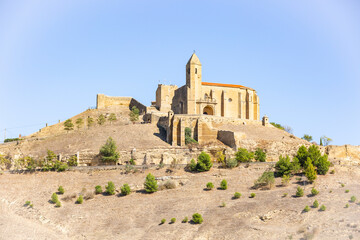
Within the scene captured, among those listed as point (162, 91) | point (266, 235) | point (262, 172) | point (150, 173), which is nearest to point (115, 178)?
point (150, 173)

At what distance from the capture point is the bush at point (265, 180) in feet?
119

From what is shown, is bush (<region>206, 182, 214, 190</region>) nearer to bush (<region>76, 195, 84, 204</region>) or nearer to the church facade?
bush (<region>76, 195, 84, 204</region>)

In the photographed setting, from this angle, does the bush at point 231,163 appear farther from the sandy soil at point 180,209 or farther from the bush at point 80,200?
the bush at point 80,200

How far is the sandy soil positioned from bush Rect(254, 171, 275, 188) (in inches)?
36.7

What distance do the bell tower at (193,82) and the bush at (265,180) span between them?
2310 centimetres

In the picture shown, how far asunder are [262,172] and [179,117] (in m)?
13.7

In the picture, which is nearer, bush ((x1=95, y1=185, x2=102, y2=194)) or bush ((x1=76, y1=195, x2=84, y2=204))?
bush ((x1=76, y1=195, x2=84, y2=204))

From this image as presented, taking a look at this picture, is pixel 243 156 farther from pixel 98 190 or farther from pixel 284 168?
pixel 98 190

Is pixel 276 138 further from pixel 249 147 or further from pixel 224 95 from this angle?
pixel 224 95

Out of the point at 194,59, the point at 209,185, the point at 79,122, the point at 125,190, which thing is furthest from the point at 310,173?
the point at 79,122

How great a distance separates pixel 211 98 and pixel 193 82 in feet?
10.8

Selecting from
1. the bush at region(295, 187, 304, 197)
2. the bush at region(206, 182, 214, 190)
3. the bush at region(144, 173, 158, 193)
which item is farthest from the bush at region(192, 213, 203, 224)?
the bush at region(144, 173, 158, 193)

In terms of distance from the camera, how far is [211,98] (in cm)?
6109

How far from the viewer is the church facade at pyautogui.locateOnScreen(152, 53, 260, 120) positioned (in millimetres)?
59531
